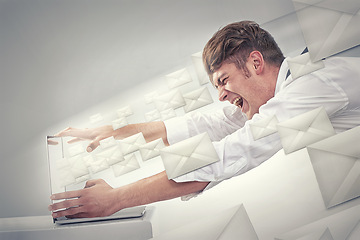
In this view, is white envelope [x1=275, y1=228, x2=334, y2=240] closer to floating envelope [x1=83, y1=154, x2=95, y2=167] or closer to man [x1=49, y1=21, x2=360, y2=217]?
man [x1=49, y1=21, x2=360, y2=217]

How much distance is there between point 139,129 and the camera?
47 cm

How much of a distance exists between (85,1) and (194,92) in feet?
0.76

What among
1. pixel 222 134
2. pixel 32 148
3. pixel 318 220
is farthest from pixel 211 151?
pixel 32 148

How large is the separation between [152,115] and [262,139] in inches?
6.2

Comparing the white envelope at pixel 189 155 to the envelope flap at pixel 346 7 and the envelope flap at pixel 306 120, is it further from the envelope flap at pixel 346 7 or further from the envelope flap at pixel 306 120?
the envelope flap at pixel 346 7

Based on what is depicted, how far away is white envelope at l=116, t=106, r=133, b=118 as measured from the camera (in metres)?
0.48

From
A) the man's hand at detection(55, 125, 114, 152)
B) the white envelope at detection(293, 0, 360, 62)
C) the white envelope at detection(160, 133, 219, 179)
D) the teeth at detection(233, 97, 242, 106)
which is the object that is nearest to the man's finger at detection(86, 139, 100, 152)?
the man's hand at detection(55, 125, 114, 152)

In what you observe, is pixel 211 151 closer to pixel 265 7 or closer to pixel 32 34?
pixel 265 7

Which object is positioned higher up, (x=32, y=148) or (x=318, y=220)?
(x=32, y=148)

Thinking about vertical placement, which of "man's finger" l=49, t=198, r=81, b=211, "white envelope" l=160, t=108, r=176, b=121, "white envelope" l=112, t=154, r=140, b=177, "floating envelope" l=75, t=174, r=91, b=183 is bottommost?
"man's finger" l=49, t=198, r=81, b=211

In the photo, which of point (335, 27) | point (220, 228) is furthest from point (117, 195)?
point (335, 27)

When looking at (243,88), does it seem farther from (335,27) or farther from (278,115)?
(335,27)

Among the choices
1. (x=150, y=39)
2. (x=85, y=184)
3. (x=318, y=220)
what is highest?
(x=150, y=39)

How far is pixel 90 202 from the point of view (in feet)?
A: 1.49
